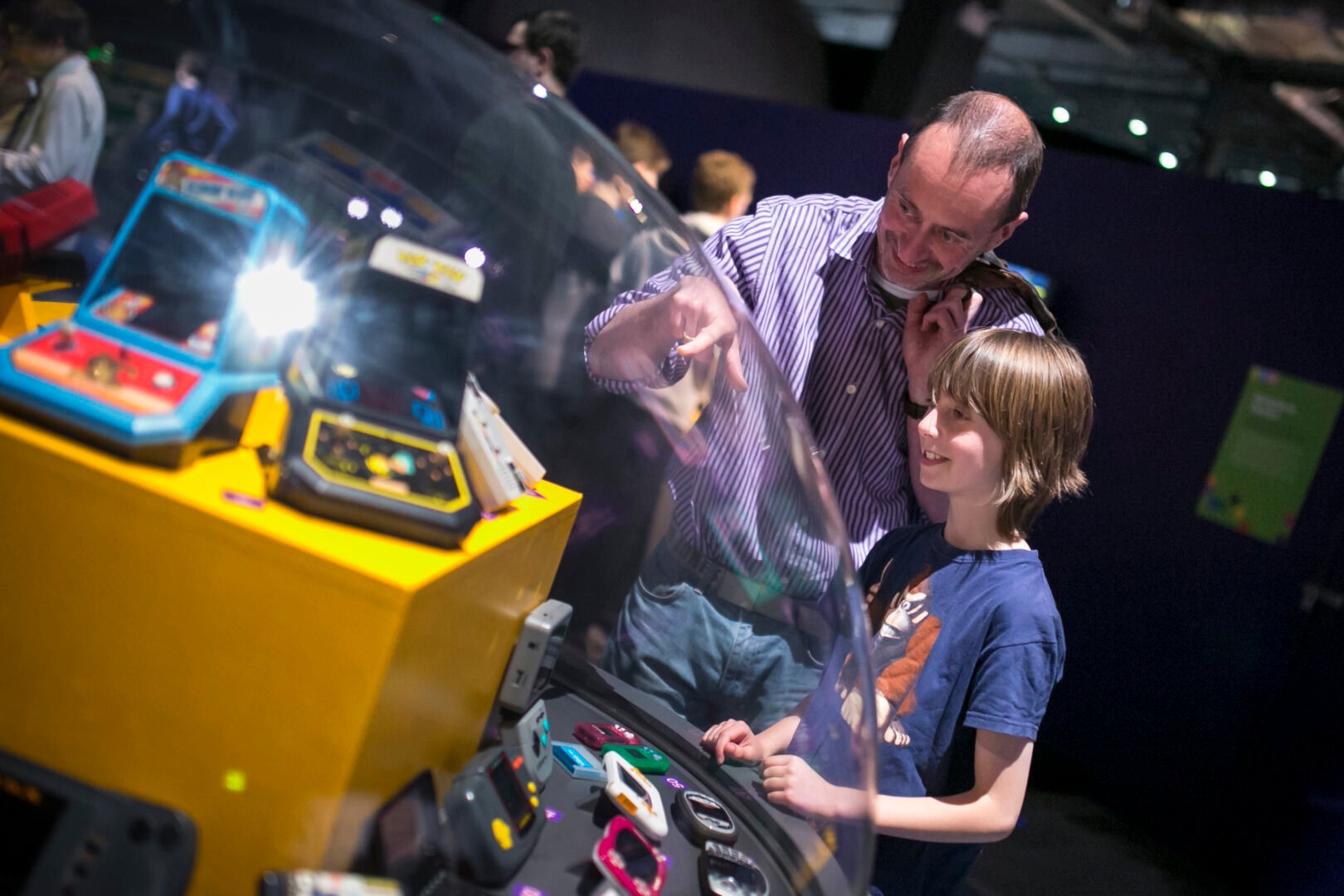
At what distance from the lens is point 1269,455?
430 centimetres

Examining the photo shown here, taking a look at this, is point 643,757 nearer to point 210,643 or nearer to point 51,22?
point 210,643

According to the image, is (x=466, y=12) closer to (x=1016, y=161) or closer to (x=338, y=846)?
(x=1016, y=161)

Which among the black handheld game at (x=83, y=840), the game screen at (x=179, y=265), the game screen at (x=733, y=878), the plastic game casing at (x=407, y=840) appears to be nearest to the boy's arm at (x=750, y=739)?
the game screen at (x=733, y=878)

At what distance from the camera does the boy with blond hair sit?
1443 mm

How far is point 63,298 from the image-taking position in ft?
3.29

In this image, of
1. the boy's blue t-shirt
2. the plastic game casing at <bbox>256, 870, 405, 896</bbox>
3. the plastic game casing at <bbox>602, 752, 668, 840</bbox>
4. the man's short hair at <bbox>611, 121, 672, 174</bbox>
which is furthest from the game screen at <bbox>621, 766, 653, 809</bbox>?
the man's short hair at <bbox>611, 121, 672, 174</bbox>

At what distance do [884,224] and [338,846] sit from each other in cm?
133

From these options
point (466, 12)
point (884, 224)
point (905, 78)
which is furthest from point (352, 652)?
point (466, 12)

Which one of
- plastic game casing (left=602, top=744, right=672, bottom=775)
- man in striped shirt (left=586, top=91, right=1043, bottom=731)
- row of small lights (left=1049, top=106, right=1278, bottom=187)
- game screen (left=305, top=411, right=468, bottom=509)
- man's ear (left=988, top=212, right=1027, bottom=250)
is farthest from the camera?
row of small lights (left=1049, top=106, right=1278, bottom=187)

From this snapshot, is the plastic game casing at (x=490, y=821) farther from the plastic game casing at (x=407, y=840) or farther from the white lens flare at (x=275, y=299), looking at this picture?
the white lens flare at (x=275, y=299)

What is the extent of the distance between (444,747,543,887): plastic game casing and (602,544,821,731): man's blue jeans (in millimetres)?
355

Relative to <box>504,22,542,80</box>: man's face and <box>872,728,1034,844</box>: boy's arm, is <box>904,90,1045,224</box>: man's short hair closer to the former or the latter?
<box>872,728,1034,844</box>: boy's arm

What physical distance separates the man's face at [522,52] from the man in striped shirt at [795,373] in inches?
78.3

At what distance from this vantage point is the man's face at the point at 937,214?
1.63 metres
